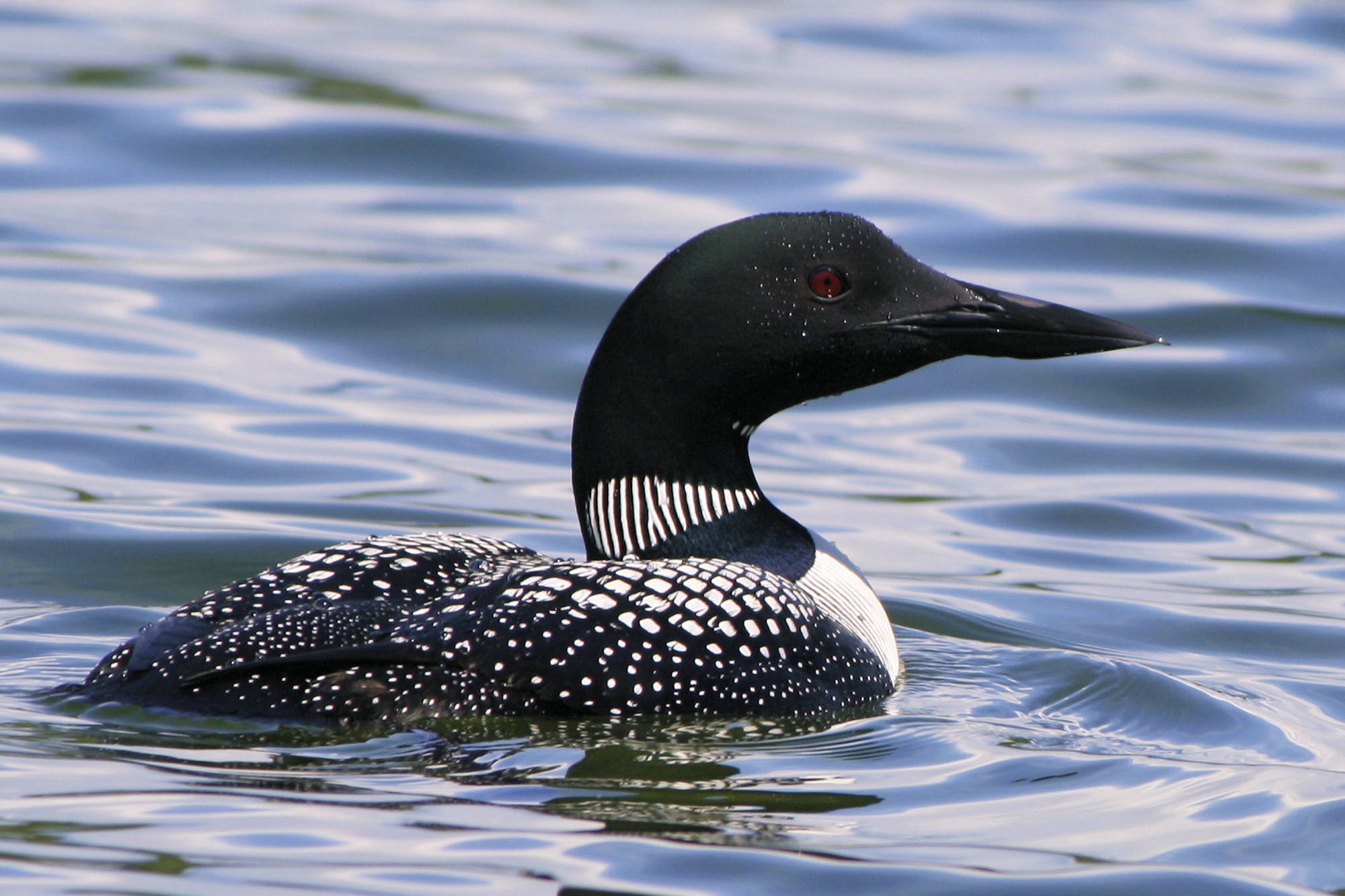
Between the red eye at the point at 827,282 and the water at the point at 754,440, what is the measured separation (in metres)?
0.86

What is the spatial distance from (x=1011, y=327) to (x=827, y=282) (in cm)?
41

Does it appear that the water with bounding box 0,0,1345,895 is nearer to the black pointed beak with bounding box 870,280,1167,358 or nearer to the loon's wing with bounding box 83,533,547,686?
the loon's wing with bounding box 83,533,547,686

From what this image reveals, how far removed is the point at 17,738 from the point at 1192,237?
708 cm

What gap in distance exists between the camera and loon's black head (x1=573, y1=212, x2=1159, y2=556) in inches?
174

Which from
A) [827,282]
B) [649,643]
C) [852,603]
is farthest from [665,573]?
[827,282]

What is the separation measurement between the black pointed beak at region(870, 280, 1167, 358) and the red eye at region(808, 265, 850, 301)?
5.0 inches

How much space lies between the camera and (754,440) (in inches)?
300

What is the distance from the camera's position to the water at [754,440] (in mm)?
3607

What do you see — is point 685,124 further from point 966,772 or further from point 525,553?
point 966,772

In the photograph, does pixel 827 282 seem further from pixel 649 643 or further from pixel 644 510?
pixel 649 643

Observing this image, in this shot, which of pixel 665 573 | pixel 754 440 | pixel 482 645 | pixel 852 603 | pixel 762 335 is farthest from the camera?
pixel 754 440

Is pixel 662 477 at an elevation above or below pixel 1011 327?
below

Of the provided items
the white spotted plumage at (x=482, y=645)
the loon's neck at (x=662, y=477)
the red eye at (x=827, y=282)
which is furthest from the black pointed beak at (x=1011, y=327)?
the white spotted plumage at (x=482, y=645)

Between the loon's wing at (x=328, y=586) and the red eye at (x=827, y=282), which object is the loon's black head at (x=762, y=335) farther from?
the loon's wing at (x=328, y=586)
